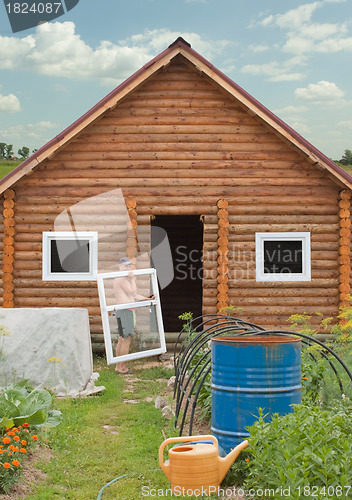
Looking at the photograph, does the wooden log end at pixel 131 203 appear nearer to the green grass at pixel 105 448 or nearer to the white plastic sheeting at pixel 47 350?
the white plastic sheeting at pixel 47 350

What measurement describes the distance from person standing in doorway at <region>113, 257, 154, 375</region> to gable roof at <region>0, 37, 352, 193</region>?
123 inches

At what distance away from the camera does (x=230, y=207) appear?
1307cm

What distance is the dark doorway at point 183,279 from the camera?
19.4 meters

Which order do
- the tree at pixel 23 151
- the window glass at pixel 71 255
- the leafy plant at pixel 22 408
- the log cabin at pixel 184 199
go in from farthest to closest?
the tree at pixel 23 151 < the window glass at pixel 71 255 < the log cabin at pixel 184 199 < the leafy plant at pixel 22 408

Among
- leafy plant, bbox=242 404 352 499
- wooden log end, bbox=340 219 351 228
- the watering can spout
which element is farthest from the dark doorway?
leafy plant, bbox=242 404 352 499

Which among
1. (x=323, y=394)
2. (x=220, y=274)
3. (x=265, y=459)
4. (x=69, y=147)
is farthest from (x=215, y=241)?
(x=265, y=459)

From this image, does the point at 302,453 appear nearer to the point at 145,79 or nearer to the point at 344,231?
the point at 344,231

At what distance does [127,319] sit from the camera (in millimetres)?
11133

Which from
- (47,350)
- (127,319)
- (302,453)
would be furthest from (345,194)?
(302,453)

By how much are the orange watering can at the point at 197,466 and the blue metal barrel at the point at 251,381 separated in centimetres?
46

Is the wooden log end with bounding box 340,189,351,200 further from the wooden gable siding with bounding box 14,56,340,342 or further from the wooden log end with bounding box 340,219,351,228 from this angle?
the wooden log end with bounding box 340,219,351,228

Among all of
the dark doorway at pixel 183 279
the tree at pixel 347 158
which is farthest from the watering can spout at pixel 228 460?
the tree at pixel 347 158

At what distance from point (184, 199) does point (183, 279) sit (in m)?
7.24

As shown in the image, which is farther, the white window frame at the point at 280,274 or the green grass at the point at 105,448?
the white window frame at the point at 280,274
